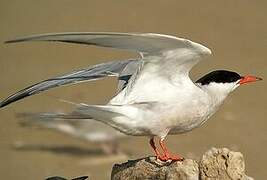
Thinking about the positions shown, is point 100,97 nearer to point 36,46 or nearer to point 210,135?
point 210,135

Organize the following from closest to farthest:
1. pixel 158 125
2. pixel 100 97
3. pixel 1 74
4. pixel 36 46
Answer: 1. pixel 158 125
2. pixel 100 97
3. pixel 1 74
4. pixel 36 46

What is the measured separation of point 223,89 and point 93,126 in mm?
3605

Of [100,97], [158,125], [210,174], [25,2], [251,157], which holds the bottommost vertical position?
[210,174]

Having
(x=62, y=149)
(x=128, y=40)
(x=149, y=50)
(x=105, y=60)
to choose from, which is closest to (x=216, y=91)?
(x=149, y=50)

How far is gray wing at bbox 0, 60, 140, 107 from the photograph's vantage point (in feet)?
15.0

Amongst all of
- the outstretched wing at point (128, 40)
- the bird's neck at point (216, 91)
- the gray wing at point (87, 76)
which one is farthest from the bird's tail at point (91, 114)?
the bird's neck at point (216, 91)

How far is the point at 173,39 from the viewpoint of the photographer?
422 centimetres

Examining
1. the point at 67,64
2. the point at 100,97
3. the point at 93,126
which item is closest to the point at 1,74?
the point at 67,64

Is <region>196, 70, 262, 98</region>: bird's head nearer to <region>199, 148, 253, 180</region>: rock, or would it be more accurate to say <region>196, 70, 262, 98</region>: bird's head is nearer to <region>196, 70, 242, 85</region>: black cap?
<region>196, 70, 242, 85</region>: black cap

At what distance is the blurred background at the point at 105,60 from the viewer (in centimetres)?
833

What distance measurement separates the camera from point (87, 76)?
4762 millimetres

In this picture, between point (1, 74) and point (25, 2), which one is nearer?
point (1, 74)

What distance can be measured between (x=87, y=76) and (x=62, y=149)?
12.9 feet

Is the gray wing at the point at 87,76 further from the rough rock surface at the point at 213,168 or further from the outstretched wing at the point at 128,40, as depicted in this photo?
the rough rock surface at the point at 213,168
